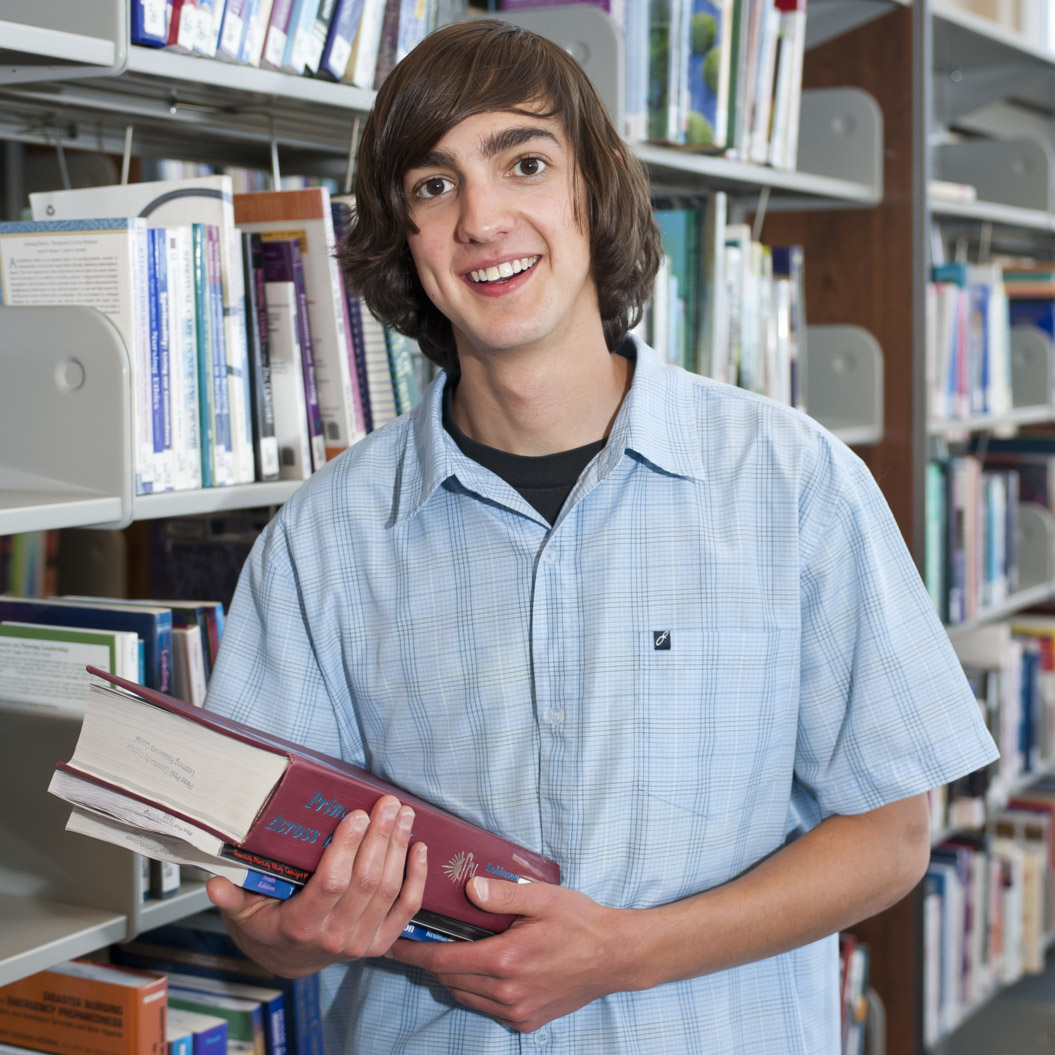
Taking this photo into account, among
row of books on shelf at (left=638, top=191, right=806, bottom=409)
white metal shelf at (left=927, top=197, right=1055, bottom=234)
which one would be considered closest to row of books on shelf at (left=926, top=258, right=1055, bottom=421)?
white metal shelf at (left=927, top=197, right=1055, bottom=234)

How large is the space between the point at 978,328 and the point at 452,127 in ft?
6.63

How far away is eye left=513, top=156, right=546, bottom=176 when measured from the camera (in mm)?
1197

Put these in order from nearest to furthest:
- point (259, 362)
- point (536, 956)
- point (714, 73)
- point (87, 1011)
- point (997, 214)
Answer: point (536, 956)
point (87, 1011)
point (259, 362)
point (714, 73)
point (997, 214)

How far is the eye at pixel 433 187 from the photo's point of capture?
1208 millimetres

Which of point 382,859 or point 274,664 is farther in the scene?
point 274,664

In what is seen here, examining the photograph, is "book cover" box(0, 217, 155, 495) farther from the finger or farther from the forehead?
the finger

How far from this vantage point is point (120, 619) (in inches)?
53.3

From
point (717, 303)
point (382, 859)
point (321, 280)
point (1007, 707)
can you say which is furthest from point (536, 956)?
point (1007, 707)

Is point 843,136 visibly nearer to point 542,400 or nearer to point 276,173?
point 276,173

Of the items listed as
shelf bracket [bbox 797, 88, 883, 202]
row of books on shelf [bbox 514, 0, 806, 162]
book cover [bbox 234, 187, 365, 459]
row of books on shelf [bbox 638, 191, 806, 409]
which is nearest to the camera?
book cover [bbox 234, 187, 365, 459]

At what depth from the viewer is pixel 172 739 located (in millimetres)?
930

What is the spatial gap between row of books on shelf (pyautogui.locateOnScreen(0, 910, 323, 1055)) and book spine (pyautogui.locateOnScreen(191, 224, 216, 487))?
0.57 meters

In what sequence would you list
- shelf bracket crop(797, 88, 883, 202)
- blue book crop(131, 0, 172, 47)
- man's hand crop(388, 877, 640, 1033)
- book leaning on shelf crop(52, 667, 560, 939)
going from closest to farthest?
1. book leaning on shelf crop(52, 667, 560, 939)
2. man's hand crop(388, 877, 640, 1033)
3. blue book crop(131, 0, 172, 47)
4. shelf bracket crop(797, 88, 883, 202)

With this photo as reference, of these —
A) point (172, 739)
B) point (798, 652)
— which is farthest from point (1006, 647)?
point (172, 739)
